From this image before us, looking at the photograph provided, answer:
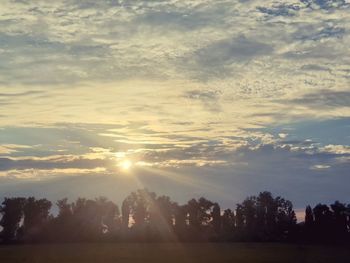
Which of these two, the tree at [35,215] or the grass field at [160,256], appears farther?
the tree at [35,215]

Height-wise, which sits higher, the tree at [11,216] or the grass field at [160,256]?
the tree at [11,216]

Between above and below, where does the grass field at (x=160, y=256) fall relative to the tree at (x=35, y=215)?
below

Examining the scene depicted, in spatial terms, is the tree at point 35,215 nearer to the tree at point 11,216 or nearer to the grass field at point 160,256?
the tree at point 11,216

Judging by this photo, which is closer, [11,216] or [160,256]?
[160,256]

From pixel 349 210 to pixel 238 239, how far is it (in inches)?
A: 1064

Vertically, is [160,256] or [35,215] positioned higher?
[35,215]

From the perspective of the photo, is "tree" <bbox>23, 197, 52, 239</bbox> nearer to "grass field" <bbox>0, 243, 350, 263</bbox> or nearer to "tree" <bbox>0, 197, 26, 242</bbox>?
"tree" <bbox>0, 197, 26, 242</bbox>

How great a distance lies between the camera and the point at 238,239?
123m

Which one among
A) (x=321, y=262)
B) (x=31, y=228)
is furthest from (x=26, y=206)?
(x=321, y=262)

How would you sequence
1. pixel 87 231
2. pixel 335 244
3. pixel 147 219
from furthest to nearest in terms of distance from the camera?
pixel 147 219 → pixel 87 231 → pixel 335 244

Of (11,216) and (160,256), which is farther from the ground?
(11,216)

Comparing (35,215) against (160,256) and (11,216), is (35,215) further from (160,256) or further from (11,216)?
(160,256)

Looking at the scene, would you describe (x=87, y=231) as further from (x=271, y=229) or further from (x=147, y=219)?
(x=271, y=229)

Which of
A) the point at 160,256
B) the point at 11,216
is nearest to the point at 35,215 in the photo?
the point at 11,216
